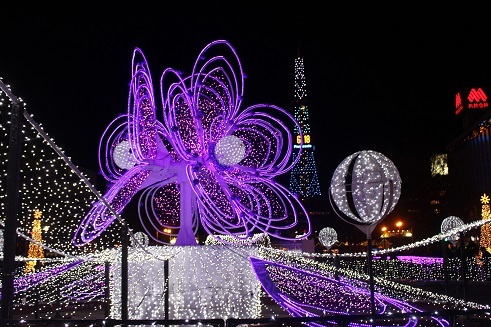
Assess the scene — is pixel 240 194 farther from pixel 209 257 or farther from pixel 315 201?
pixel 315 201

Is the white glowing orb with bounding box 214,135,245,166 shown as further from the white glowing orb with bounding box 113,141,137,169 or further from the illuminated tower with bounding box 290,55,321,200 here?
the illuminated tower with bounding box 290,55,321,200

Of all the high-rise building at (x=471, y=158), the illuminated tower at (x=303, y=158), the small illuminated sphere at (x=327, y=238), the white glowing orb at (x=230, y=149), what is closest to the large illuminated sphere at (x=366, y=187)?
the white glowing orb at (x=230, y=149)

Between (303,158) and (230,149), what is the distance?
108957mm

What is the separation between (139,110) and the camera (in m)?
11.8

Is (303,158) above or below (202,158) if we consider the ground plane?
above

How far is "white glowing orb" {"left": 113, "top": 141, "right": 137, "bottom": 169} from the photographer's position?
12648 mm

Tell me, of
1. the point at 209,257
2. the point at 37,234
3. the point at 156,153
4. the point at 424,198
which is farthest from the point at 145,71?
the point at 424,198

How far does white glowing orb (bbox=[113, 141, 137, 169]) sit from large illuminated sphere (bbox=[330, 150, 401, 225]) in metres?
4.92

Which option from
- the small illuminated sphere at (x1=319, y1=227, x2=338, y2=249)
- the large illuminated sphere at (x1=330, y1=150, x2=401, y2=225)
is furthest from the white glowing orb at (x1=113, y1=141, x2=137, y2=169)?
the small illuminated sphere at (x1=319, y1=227, x2=338, y2=249)

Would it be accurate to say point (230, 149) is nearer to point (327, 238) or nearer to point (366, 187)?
point (366, 187)

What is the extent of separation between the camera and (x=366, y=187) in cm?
901

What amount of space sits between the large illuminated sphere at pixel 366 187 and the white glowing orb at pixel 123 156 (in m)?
4.92

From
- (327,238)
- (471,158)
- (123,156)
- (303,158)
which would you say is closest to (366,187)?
(123,156)

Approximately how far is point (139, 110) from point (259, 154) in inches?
104
